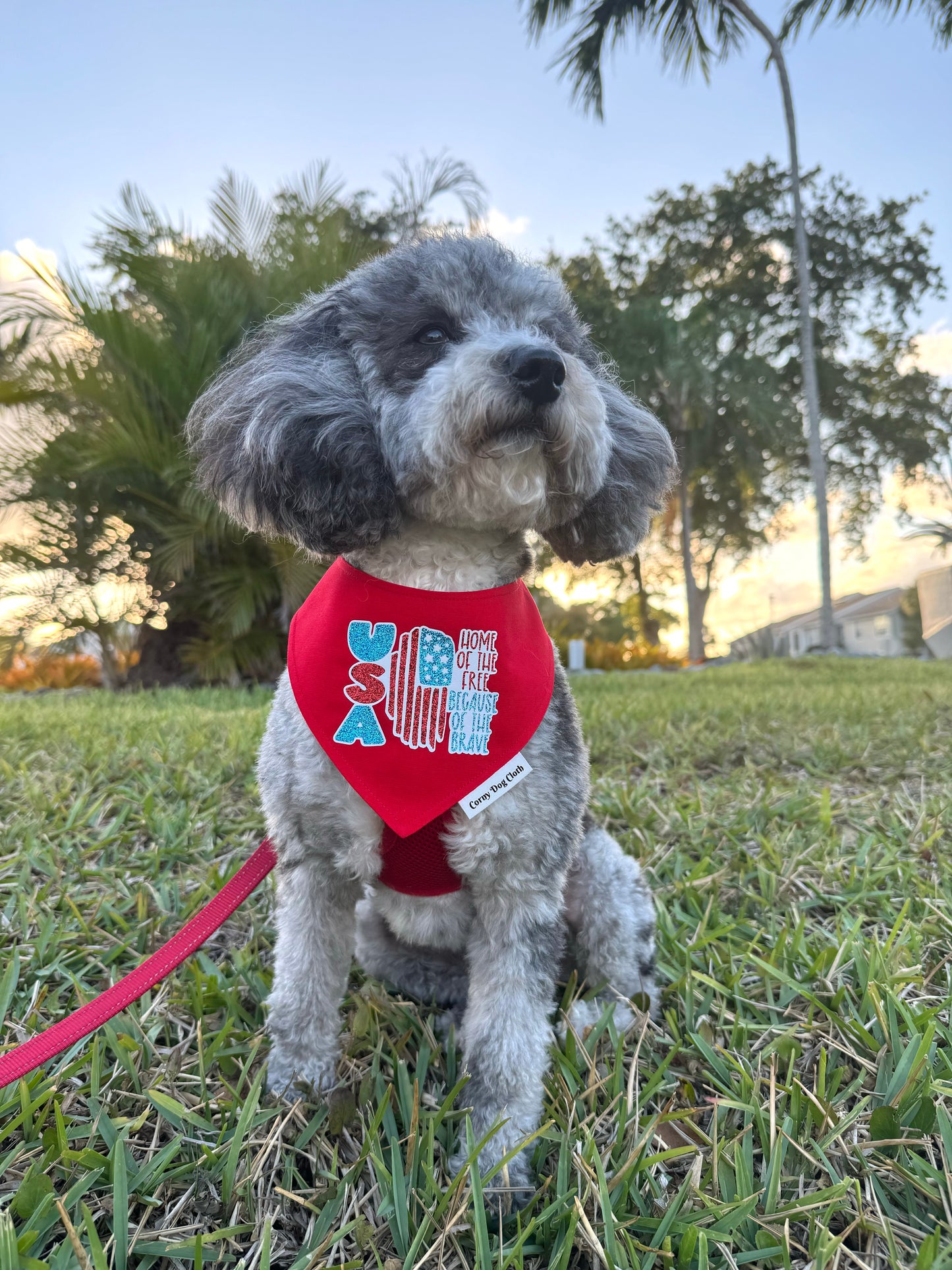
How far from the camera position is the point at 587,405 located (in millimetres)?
1815

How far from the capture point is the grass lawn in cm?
150

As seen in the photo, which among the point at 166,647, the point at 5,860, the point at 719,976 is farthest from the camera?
the point at 166,647

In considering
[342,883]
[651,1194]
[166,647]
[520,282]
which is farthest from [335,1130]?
[166,647]

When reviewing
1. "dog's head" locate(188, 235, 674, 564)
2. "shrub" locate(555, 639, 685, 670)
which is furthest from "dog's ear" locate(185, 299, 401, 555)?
"shrub" locate(555, 639, 685, 670)

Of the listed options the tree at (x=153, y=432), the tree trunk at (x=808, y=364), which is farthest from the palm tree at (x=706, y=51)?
the tree at (x=153, y=432)

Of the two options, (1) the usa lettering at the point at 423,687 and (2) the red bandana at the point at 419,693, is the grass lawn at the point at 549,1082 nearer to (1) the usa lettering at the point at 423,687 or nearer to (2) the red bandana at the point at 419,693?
(2) the red bandana at the point at 419,693

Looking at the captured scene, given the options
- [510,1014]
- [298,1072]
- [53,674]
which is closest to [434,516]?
[510,1014]

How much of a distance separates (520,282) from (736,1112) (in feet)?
6.75

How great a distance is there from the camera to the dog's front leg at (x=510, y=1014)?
1741mm

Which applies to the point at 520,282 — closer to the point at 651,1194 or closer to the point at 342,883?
the point at 342,883

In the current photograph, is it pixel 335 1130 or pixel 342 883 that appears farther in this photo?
pixel 342 883

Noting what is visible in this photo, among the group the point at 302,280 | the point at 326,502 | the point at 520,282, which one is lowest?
the point at 326,502

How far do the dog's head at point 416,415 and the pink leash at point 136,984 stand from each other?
90cm

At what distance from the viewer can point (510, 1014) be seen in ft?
5.85
